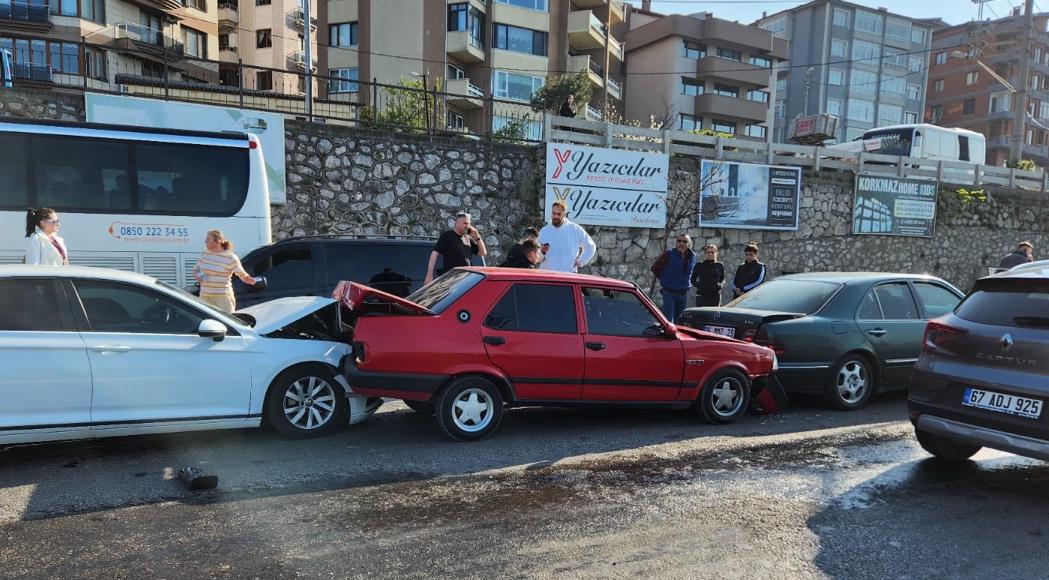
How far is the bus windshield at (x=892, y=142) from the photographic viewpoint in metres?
21.0

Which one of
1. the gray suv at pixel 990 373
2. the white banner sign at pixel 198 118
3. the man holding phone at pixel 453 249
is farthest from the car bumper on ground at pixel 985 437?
the white banner sign at pixel 198 118

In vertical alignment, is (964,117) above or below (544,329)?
above

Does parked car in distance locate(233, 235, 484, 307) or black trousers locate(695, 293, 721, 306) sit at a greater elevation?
parked car in distance locate(233, 235, 484, 307)

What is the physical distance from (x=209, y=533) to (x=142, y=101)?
9913mm

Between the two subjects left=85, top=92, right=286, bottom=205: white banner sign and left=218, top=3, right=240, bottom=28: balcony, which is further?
left=218, top=3, right=240, bottom=28: balcony

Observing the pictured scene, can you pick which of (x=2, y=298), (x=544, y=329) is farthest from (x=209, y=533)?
(x=544, y=329)

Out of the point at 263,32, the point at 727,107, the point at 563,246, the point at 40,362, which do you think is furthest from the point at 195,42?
the point at 40,362

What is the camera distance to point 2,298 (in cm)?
444

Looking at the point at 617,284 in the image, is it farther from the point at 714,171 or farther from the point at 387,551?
the point at 714,171

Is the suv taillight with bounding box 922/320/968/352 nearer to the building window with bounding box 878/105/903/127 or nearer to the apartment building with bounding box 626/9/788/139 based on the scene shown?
the apartment building with bounding box 626/9/788/139

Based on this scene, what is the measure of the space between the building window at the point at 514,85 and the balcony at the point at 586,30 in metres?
4.12

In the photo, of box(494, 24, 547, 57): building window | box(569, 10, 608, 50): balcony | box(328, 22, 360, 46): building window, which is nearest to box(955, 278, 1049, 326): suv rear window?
box(494, 24, 547, 57): building window

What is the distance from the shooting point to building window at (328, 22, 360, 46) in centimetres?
3591

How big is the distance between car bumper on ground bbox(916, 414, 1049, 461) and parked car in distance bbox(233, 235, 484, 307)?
5.19 m
